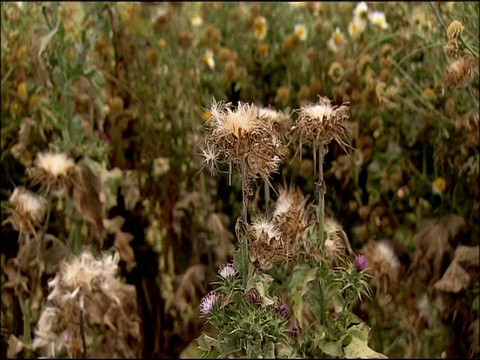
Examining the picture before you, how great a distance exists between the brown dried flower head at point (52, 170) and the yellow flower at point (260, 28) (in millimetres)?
909

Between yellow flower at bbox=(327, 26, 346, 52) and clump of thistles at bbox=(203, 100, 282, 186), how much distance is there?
1563 millimetres

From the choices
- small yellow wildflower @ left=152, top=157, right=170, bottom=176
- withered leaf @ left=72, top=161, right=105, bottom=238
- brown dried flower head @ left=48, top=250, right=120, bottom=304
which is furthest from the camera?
small yellow wildflower @ left=152, top=157, right=170, bottom=176

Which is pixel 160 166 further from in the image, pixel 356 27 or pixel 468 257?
pixel 468 257

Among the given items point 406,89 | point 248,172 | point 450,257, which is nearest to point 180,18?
point 406,89

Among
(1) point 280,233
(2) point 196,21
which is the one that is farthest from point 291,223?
(2) point 196,21

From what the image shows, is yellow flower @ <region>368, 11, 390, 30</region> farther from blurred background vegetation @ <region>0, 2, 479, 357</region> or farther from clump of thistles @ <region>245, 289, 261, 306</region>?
clump of thistles @ <region>245, 289, 261, 306</region>

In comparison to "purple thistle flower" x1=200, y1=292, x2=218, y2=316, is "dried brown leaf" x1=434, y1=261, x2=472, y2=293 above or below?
above

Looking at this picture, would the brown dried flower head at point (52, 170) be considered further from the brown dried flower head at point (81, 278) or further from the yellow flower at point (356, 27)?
the yellow flower at point (356, 27)

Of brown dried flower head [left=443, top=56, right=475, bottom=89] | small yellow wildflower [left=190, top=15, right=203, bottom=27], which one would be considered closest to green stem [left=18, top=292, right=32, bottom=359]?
brown dried flower head [left=443, top=56, right=475, bottom=89]

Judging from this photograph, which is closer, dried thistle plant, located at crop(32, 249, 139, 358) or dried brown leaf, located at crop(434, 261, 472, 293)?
dried thistle plant, located at crop(32, 249, 139, 358)

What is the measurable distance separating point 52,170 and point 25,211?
12cm

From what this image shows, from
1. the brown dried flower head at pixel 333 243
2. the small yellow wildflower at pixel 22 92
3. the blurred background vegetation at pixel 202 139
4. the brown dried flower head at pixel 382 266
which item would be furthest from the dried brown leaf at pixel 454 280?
the small yellow wildflower at pixel 22 92

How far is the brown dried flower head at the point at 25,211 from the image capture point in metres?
2.51

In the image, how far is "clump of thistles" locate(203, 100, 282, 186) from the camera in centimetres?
166
